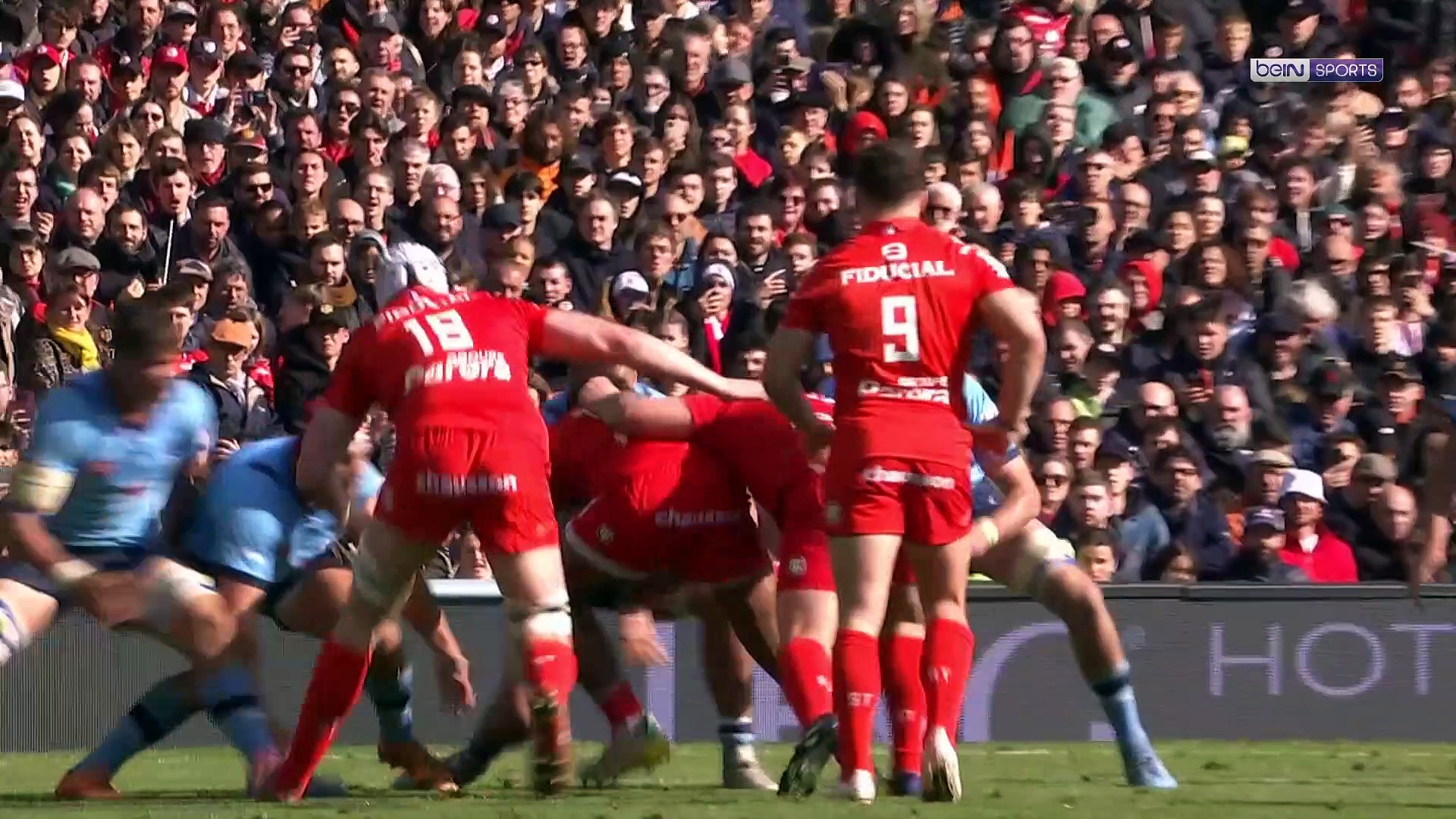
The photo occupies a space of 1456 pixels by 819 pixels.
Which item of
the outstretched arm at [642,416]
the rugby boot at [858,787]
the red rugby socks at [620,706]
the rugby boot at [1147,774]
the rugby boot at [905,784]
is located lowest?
the rugby boot at [1147,774]

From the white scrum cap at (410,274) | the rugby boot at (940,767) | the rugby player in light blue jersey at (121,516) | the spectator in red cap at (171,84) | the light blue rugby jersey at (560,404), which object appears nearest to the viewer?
the rugby boot at (940,767)

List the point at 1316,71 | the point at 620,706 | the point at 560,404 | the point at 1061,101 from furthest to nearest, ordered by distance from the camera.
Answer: the point at 1316,71 → the point at 1061,101 → the point at 560,404 → the point at 620,706

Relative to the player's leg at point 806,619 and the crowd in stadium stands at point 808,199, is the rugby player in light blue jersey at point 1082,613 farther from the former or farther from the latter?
the crowd in stadium stands at point 808,199

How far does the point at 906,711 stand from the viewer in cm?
977

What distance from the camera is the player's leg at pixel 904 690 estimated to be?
978 cm

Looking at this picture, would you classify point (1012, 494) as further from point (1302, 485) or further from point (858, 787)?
point (1302, 485)

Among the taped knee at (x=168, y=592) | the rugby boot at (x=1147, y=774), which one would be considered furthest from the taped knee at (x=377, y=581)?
the rugby boot at (x=1147, y=774)

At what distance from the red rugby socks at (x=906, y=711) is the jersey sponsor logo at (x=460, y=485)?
1.49 m

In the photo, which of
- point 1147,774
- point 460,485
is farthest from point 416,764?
point 1147,774

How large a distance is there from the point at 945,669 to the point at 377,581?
6.15 feet

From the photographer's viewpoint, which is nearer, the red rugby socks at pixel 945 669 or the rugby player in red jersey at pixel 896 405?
the rugby player in red jersey at pixel 896 405

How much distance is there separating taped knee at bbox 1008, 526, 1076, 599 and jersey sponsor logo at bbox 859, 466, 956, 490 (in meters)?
1.49

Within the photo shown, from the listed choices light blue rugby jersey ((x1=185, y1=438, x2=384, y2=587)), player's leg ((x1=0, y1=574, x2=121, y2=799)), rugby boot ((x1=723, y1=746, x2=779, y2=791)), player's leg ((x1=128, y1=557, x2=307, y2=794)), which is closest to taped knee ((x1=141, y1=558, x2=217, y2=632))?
player's leg ((x1=128, y1=557, x2=307, y2=794))

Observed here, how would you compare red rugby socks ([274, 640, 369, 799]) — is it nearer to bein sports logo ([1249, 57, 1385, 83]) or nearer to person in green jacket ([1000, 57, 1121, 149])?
person in green jacket ([1000, 57, 1121, 149])
